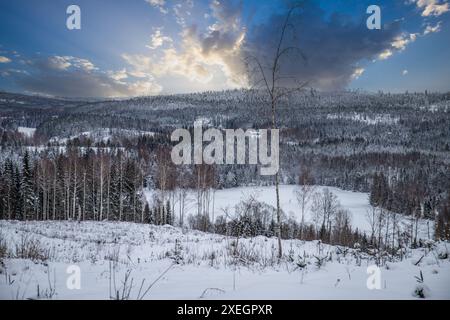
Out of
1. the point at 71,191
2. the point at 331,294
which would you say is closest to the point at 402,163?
the point at 71,191

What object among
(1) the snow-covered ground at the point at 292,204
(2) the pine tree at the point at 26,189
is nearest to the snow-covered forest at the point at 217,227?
(2) the pine tree at the point at 26,189

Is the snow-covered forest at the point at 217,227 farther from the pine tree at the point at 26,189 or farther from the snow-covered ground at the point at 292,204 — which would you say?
the snow-covered ground at the point at 292,204

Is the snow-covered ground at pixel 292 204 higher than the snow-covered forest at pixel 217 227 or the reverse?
the reverse

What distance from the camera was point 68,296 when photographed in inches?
141

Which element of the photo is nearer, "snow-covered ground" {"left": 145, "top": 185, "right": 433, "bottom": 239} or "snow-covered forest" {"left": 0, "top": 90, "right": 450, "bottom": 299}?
"snow-covered forest" {"left": 0, "top": 90, "right": 450, "bottom": 299}

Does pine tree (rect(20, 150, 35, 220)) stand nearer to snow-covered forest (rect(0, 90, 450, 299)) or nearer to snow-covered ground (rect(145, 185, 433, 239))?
snow-covered forest (rect(0, 90, 450, 299))

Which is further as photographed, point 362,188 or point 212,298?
point 362,188

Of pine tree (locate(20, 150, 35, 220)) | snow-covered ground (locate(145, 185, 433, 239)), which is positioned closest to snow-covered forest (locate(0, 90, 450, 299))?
pine tree (locate(20, 150, 35, 220))

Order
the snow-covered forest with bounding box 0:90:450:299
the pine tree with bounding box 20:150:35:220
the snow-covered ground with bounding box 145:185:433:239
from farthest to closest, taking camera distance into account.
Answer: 1. the snow-covered ground with bounding box 145:185:433:239
2. the pine tree with bounding box 20:150:35:220
3. the snow-covered forest with bounding box 0:90:450:299

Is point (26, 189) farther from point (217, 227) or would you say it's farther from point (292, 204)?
point (292, 204)
